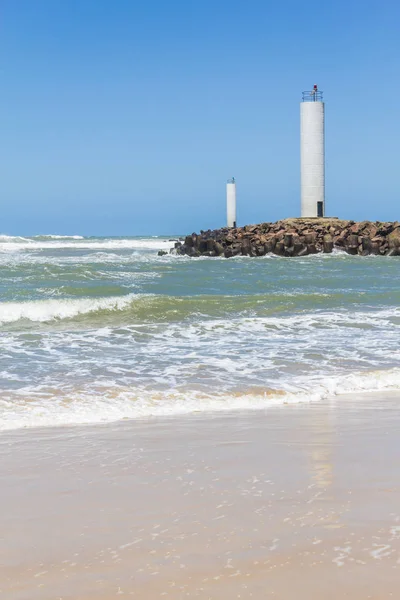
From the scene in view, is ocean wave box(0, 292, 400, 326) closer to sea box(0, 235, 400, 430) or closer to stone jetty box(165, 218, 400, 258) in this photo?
sea box(0, 235, 400, 430)

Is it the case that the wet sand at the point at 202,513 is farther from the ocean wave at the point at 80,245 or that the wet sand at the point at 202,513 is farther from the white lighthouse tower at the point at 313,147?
the ocean wave at the point at 80,245

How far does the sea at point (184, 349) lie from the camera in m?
5.42

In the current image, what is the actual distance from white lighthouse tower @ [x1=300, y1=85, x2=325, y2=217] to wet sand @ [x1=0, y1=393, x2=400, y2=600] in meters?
28.8

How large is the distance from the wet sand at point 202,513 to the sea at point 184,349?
1.01 metres

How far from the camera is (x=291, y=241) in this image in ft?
98.5

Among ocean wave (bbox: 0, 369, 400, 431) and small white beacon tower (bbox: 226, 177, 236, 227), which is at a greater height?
small white beacon tower (bbox: 226, 177, 236, 227)

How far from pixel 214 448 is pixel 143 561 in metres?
1.60

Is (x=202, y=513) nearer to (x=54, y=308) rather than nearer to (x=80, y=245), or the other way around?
(x=54, y=308)

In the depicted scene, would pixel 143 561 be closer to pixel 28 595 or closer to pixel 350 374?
pixel 28 595

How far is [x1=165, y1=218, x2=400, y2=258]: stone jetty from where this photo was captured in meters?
30.2

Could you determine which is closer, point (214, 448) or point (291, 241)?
point (214, 448)

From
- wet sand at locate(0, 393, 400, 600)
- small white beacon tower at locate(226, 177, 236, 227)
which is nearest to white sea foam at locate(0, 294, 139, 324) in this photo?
wet sand at locate(0, 393, 400, 600)

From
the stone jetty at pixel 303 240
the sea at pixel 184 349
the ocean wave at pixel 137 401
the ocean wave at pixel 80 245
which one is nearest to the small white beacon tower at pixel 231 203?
the ocean wave at pixel 80 245

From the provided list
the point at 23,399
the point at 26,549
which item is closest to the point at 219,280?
the point at 23,399
